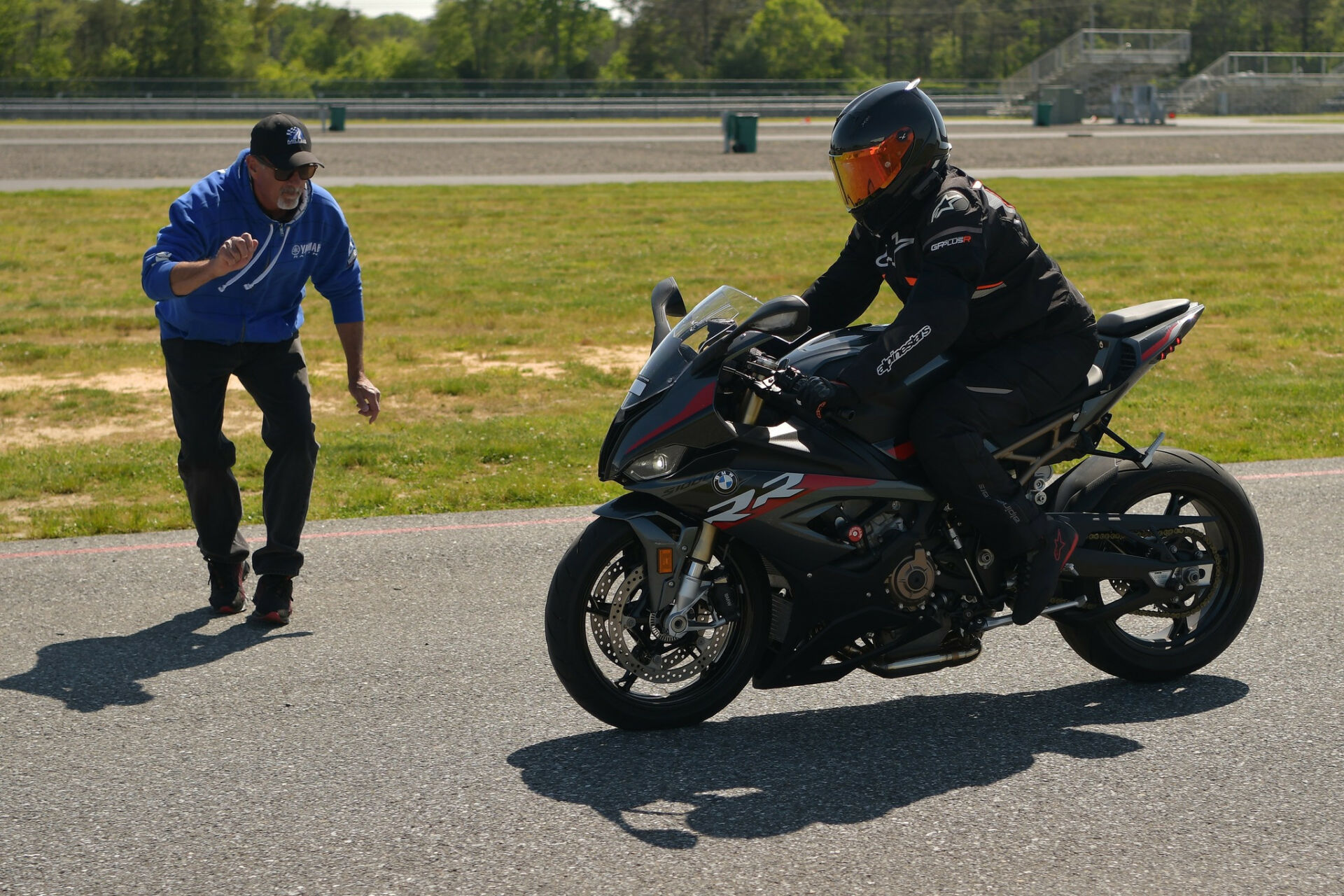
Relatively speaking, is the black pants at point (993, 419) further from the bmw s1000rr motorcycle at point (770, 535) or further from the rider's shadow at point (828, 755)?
the rider's shadow at point (828, 755)

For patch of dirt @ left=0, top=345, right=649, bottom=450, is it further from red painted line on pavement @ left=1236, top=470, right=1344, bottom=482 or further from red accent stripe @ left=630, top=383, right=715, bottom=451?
red accent stripe @ left=630, top=383, right=715, bottom=451

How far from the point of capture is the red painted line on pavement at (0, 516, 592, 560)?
682 centimetres

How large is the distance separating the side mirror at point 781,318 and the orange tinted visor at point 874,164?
49 centimetres

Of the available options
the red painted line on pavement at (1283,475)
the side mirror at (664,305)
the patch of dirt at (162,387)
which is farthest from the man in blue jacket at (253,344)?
the red painted line on pavement at (1283,475)

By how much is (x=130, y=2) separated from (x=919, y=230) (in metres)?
103

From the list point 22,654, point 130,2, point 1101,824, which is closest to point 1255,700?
point 1101,824

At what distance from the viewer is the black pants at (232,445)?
586 centimetres

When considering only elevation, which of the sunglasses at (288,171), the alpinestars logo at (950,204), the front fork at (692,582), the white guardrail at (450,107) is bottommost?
the front fork at (692,582)

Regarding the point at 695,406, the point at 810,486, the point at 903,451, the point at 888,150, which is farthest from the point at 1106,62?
the point at 695,406

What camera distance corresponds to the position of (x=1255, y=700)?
4.84 metres

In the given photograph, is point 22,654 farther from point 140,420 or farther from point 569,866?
point 140,420

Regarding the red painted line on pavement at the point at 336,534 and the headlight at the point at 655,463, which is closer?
the headlight at the point at 655,463

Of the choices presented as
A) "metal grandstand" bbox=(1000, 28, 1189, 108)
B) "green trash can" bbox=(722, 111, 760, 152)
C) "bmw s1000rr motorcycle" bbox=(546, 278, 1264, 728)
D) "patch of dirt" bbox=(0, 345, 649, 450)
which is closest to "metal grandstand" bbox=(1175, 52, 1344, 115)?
"metal grandstand" bbox=(1000, 28, 1189, 108)

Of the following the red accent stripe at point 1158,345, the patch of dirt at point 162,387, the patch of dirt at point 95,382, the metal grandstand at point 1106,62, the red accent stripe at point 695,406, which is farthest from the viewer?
the metal grandstand at point 1106,62
